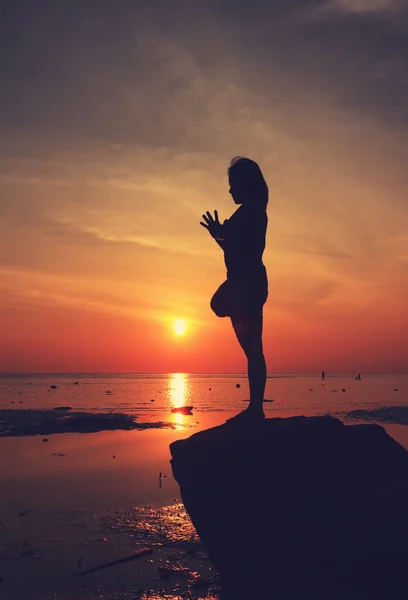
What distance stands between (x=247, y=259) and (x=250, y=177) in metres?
1.30

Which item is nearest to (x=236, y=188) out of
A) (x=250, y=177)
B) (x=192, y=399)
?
(x=250, y=177)

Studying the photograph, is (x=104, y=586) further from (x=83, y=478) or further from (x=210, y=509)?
(x=83, y=478)

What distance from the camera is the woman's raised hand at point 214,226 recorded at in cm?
839

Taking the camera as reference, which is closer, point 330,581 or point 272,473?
point 330,581

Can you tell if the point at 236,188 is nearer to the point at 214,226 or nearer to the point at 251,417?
the point at 214,226

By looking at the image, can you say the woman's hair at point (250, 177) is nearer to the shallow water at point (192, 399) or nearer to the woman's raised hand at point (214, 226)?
the woman's raised hand at point (214, 226)

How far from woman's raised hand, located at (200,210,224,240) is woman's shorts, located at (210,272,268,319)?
28.6 inches

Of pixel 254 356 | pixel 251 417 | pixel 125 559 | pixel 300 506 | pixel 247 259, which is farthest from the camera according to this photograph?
pixel 125 559

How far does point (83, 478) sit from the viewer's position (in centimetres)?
1580

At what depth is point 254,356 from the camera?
828 centimetres

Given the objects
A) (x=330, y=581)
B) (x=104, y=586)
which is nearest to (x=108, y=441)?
(x=104, y=586)

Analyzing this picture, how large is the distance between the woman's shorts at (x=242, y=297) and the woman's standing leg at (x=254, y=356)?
0.42ft

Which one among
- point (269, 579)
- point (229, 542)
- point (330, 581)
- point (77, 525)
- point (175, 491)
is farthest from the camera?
point (175, 491)

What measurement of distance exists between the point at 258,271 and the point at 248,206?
104 centimetres
